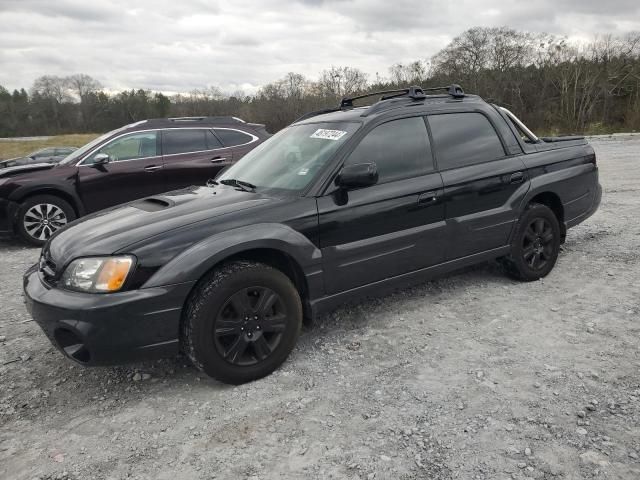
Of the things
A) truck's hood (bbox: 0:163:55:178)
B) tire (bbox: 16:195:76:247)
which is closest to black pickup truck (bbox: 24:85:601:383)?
tire (bbox: 16:195:76:247)

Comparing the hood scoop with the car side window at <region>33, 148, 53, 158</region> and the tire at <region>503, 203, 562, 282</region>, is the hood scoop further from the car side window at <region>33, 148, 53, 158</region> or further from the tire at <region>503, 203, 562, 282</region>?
the car side window at <region>33, 148, 53, 158</region>

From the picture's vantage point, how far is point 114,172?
705 centimetres

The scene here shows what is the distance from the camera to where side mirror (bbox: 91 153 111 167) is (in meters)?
7.02

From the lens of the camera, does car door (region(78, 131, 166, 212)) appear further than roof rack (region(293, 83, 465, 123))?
Yes

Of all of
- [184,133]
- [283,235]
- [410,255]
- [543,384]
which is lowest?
[543,384]

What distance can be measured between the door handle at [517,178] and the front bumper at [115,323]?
9.40ft

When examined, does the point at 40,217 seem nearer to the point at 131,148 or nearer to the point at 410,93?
the point at 131,148

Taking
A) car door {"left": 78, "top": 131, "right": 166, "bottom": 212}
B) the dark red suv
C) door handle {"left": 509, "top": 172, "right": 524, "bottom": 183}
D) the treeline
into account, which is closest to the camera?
door handle {"left": 509, "top": 172, "right": 524, "bottom": 183}

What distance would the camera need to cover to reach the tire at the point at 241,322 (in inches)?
110

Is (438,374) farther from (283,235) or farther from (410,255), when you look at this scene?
(283,235)

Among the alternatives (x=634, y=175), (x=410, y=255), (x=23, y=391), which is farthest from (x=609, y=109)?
(x=23, y=391)

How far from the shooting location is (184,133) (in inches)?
300

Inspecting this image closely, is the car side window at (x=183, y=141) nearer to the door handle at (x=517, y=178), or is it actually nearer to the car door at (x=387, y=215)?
the car door at (x=387, y=215)

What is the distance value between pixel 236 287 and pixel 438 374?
1.35 meters
